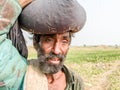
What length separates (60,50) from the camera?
3.90 meters

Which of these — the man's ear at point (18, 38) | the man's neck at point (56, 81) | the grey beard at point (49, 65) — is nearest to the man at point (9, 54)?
the man's ear at point (18, 38)

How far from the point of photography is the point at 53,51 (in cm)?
388

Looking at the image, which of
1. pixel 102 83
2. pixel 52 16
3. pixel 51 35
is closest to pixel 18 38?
pixel 51 35

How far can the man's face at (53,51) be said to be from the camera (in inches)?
153

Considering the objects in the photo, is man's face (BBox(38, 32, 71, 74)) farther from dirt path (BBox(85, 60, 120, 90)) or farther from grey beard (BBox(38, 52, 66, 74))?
dirt path (BBox(85, 60, 120, 90))

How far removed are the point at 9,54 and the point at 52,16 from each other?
0.50 meters

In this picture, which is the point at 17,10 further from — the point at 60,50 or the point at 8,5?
the point at 60,50

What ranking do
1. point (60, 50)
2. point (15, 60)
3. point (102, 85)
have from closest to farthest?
point (15, 60) → point (60, 50) → point (102, 85)

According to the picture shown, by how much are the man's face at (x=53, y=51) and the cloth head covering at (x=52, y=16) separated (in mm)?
109

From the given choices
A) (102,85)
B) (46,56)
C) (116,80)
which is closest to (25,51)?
(46,56)

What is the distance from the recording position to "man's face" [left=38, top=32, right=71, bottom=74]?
3893mm

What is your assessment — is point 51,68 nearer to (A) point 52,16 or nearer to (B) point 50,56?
(B) point 50,56

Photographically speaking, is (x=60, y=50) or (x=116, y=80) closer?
(x=60, y=50)

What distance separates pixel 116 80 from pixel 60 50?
12.0 metres
